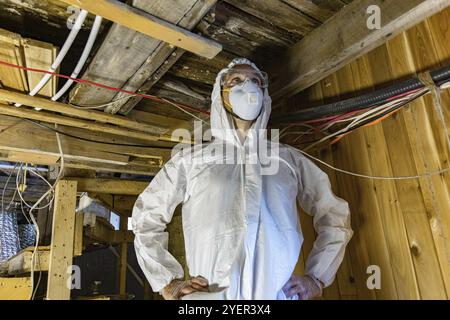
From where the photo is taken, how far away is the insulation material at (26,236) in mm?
3961

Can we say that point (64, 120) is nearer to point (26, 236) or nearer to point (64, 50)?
point (64, 50)

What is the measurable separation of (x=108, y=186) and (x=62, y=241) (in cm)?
44

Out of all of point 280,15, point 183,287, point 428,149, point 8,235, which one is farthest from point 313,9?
point 8,235

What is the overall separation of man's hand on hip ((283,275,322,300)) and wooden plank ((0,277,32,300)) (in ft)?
5.17

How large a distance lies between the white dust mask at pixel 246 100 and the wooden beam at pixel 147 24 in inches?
8.2

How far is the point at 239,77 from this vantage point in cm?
132

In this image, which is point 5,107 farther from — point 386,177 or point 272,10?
point 386,177

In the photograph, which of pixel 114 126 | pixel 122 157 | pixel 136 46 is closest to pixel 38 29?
pixel 136 46

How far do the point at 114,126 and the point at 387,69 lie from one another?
124 centimetres

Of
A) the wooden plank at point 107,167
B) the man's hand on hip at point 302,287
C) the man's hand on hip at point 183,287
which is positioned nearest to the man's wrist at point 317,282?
the man's hand on hip at point 302,287

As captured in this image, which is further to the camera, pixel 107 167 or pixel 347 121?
pixel 107 167

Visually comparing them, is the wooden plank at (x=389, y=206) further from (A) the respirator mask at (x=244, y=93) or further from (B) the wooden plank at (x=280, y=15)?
(A) the respirator mask at (x=244, y=93)

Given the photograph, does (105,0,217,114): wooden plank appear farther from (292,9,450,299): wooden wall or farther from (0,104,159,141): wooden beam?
(292,9,450,299): wooden wall

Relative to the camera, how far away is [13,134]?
A: 1.46 metres
